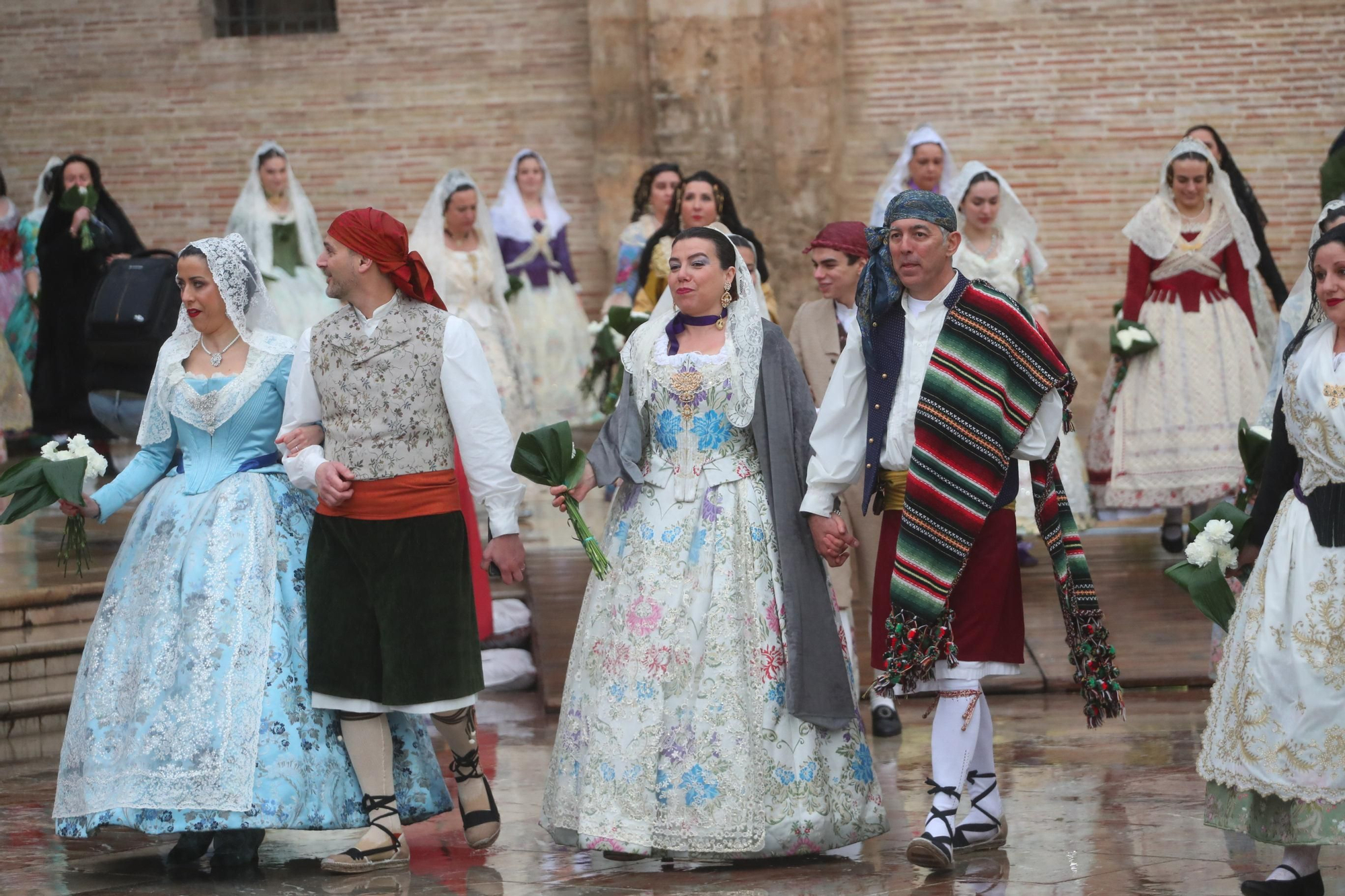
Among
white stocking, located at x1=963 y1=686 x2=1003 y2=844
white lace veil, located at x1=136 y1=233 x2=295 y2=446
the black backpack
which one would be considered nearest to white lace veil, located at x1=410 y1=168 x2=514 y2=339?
the black backpack

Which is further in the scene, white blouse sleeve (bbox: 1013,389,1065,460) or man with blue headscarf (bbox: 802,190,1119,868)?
white blouse sleeve (bbox: 1013,389,1065,460)

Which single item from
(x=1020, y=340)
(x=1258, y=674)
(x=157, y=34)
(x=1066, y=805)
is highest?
(x=157, y=34)

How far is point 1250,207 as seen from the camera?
9.65 m

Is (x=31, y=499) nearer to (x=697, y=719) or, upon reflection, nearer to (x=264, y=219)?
(x=697, y=719)

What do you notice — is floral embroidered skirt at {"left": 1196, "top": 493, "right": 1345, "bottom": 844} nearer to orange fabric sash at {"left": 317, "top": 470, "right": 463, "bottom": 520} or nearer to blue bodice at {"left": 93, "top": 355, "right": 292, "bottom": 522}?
orange fabric sash at {"left": 317, "top": 470, "right": 463, "bottom": 520}

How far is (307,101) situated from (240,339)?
9.65 metres

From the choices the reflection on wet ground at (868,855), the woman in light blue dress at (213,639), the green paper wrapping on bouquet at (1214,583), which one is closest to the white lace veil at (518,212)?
the reflection on wet ground at (868,855)

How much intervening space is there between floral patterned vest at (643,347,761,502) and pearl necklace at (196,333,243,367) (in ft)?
4.30

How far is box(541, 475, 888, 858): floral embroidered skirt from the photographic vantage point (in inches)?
194

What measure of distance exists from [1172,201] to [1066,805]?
4612mm

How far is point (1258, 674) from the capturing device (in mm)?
4520

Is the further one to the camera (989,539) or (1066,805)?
(1066,805)

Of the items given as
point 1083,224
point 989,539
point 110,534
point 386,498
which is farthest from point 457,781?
point 1083,224

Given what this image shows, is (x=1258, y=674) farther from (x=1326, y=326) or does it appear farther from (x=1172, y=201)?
(x=1172, y=201)
